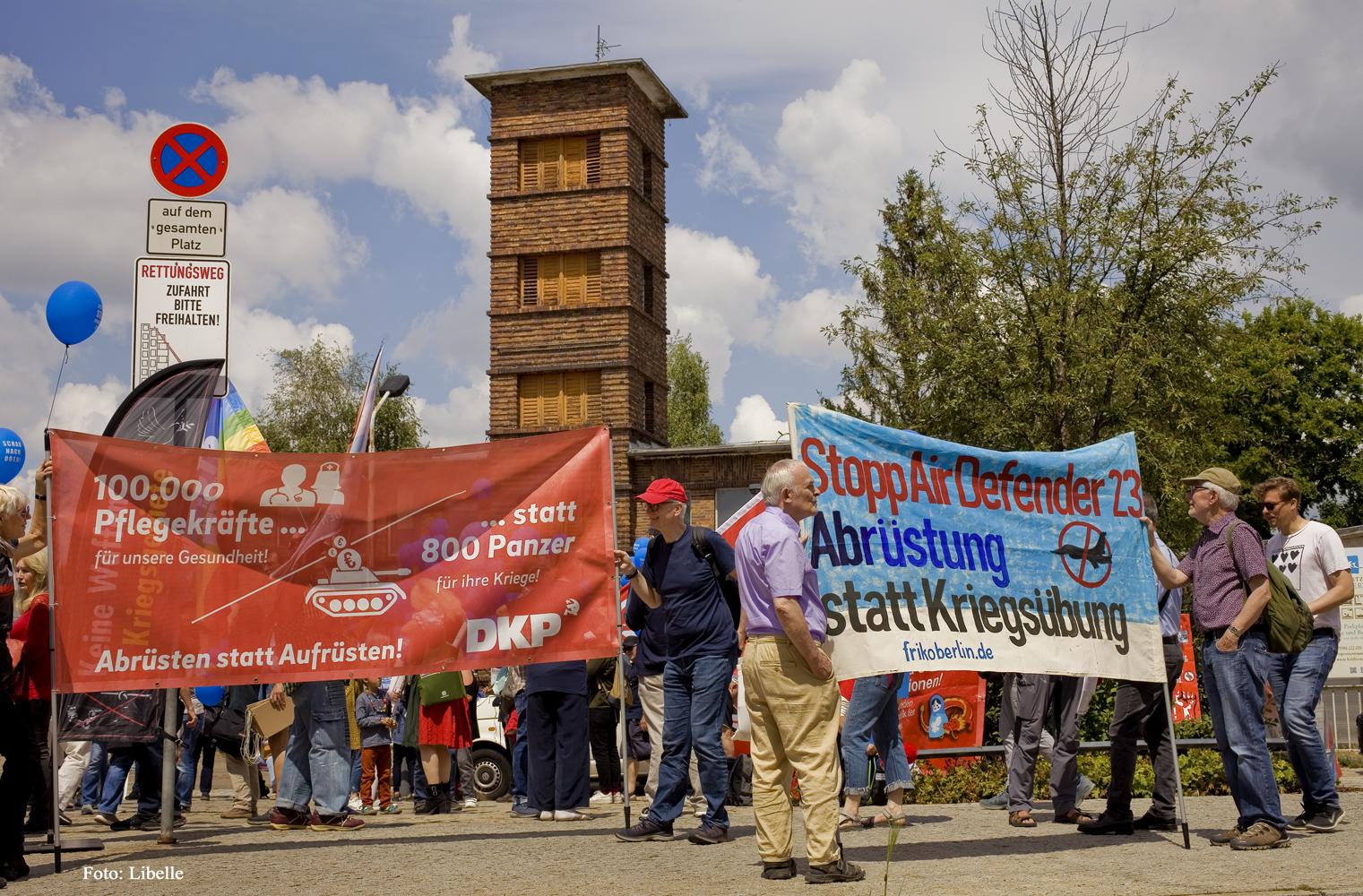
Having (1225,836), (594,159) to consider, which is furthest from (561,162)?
(1225,836)

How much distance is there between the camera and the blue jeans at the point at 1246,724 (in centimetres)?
791

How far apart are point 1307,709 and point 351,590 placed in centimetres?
572

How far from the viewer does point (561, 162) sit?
4197cm

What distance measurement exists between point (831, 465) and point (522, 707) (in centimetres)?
584

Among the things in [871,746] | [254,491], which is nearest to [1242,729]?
[871,746]

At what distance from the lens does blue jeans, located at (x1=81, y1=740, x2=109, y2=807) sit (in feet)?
38.4

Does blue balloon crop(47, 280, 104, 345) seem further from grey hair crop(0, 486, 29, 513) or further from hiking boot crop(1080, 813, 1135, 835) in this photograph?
hiking boot crop(1080, 813, 1135, 835)

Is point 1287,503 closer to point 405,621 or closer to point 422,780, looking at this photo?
point 405,621

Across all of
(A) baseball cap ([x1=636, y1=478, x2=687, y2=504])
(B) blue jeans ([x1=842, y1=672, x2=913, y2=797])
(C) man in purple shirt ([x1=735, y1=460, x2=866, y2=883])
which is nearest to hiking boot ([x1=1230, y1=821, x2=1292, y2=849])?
(B) blue jeans ([x1=842, y1=672, x2=913, y2=797])

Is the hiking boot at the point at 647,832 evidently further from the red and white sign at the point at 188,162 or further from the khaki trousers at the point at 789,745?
the red and white sign at the point at 188,162

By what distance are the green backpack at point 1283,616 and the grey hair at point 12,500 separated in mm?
6652

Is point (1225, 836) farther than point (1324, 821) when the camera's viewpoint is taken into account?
No

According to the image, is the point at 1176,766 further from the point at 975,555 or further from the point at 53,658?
the point at 53,658

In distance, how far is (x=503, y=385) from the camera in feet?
139
